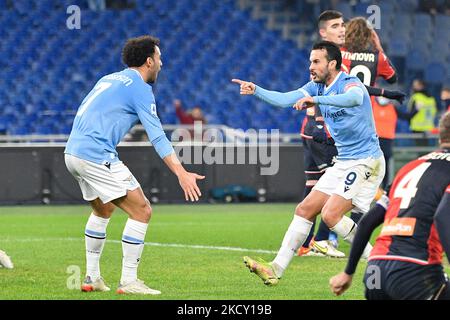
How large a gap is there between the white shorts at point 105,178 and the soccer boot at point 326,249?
3559mm

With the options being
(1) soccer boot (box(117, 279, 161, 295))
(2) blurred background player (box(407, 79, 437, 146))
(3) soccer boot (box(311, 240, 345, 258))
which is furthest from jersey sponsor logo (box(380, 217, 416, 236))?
(2) blurred background player (box(407, 79, 437, 146))

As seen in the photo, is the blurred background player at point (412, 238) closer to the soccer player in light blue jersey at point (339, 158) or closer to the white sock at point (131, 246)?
the white sock at point (131, 246)

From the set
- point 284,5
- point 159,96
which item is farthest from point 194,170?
point 284,5

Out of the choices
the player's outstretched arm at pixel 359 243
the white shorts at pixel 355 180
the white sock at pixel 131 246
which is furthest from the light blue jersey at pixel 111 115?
the player's outstretched arm at pixel 359 243

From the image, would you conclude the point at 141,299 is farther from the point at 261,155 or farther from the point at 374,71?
the point at 261,155

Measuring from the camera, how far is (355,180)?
9406 mm

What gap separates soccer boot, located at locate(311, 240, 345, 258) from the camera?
37.2 feet

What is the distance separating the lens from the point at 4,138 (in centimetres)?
2022

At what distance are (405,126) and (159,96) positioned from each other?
20.7 ft

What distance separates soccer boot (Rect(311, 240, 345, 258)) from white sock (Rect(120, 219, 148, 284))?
351 cm

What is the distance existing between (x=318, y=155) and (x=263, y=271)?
3182 mm

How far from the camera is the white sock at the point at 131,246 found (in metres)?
8.27

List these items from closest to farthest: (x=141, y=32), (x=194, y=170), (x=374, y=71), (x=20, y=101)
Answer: (x=374, y=71), (x=194, y=170), (x=20, y=101), (x=141, y=32)

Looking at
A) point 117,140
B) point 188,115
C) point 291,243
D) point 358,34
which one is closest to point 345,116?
point 291,243
